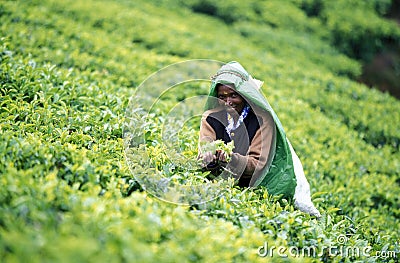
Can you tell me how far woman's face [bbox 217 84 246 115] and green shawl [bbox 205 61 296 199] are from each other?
53 millimetres

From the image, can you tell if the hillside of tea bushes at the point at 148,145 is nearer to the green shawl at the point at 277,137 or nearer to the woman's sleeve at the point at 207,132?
the green shawl at the point at 277,137

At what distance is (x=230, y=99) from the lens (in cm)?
277

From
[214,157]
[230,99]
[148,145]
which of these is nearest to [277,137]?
[230,99]

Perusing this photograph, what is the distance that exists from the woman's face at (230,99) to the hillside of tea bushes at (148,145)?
1.54 feet

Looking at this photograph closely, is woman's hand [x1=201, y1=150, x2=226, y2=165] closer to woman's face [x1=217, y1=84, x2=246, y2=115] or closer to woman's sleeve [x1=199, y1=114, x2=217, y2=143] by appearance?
woman's sleeve [x1=199, y1=114, x2=217, y2=143]

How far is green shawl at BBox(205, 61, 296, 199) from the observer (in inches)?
107

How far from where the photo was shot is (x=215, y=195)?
253 centimetres

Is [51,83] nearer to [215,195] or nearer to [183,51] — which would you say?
[215,195]

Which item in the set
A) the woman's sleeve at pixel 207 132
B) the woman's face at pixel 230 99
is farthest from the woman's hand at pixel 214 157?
the woman's face at pixel 230 99

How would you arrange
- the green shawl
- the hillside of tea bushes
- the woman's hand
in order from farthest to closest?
the green shawl
the woman's hand
the hillside of tea bushes

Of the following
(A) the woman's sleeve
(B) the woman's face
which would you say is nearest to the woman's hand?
(A) the woman's sleeve

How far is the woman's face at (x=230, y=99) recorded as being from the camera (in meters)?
2.77

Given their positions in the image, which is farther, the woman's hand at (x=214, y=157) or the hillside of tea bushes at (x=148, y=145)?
the woman's hand at (x=214, y=157)

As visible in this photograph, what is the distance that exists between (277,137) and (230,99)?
437 millimetres
